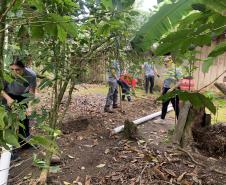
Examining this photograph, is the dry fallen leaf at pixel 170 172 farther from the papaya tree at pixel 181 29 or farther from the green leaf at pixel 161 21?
the green leaf at pixel 161 21

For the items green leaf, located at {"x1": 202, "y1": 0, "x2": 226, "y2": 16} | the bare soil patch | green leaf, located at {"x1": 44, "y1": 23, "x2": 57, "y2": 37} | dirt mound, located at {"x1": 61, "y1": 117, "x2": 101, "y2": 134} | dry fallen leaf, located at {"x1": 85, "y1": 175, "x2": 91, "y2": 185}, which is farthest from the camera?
dirt mound, located at {"x1": 61, "y1": 117, "x2": 101, "y2": 134}

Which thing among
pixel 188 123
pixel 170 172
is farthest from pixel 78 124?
pixel 170 172

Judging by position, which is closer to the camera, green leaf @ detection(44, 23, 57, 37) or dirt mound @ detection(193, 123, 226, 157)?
green leaf @ detection(44, 23, 57, 37)

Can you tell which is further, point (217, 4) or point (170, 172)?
point (170, 172)

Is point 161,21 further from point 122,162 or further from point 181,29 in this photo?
point 122,162

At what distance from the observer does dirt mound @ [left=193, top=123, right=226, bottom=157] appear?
5.91 meters

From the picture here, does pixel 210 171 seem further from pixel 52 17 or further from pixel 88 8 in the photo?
pixel 52 17

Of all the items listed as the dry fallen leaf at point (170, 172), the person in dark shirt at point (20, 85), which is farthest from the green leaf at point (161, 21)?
the dry fallen leaf at point (170, 172)

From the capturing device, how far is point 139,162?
5.04 metres

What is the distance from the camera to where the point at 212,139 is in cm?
609

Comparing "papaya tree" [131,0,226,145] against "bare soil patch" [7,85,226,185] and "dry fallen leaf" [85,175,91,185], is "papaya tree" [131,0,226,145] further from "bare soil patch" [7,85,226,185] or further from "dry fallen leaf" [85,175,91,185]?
"dry fallen leaf" [85,175,91,185]

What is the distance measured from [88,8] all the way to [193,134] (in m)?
3.58

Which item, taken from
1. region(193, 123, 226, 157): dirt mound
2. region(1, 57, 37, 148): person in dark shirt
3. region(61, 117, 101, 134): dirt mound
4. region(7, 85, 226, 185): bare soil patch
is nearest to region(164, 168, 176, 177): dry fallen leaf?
region(7, 85, 226, 185): bare soil patch

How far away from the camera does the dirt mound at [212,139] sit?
591 cm
